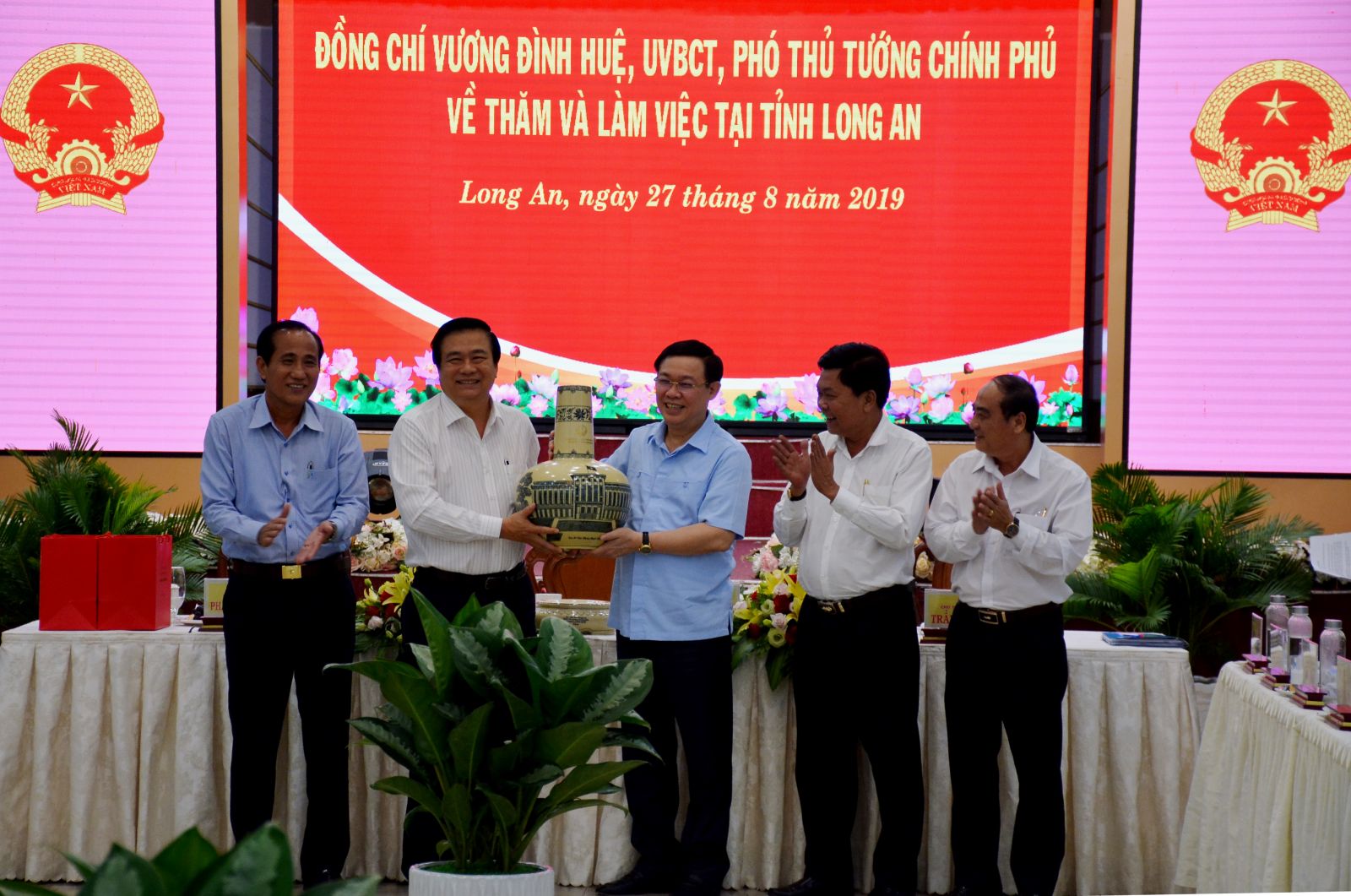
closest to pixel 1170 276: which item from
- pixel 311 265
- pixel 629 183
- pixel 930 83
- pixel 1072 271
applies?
pixel 1072 271

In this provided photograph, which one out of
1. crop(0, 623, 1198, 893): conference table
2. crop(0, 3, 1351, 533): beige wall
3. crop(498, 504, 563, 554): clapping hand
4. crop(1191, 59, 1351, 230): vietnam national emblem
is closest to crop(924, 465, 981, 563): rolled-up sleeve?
crop(0, 623, 1198, 893): conference table

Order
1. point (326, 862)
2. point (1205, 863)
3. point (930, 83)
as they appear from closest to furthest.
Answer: point (1205, 863) < point (326, 862) < point (930, 83)

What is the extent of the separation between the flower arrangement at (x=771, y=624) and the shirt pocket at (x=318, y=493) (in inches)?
44.3

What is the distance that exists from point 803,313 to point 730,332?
16.9 inches

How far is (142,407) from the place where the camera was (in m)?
7.80

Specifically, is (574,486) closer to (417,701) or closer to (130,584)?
(130,584)

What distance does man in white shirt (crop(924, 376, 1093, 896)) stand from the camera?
11.0ft

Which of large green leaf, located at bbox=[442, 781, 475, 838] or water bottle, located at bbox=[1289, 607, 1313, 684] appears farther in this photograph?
water bottle, located at bbox=[1289, 607, 1313, 684]

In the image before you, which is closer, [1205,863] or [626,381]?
[1205,863]

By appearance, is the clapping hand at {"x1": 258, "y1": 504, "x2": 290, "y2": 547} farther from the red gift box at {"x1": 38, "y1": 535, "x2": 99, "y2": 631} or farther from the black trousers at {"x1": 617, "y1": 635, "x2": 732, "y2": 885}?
the black trousers at {"x1": 617, "y1": 635, "x2": 732, "y2": 885}

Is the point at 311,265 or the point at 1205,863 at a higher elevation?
the point at 311,265

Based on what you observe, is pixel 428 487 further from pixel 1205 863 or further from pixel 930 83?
pixel 930 83

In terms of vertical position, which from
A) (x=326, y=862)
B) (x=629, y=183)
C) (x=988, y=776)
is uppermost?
(x=629, y=183)

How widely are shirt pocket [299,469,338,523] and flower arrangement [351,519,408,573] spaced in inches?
50.2
